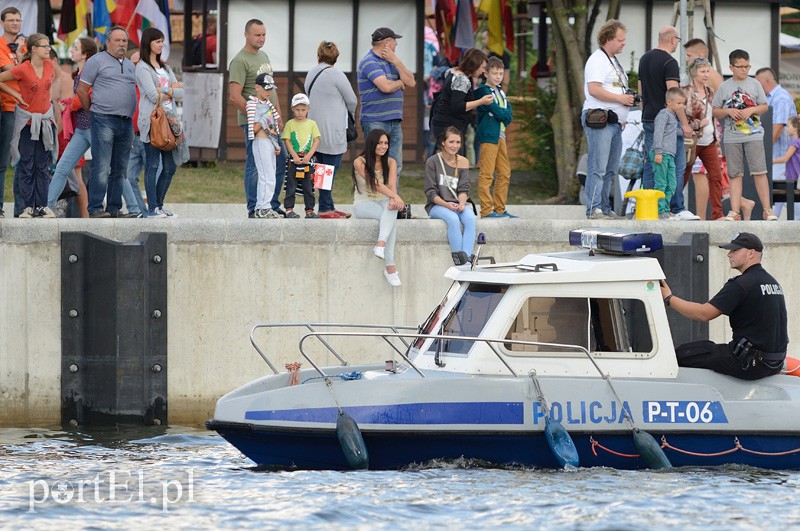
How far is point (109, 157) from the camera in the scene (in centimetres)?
1538

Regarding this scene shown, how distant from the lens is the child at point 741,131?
16875 millimetres

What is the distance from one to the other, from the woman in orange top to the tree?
1026 cm

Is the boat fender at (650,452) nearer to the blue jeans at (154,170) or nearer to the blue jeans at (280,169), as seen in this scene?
the blue jeans at (280,169)

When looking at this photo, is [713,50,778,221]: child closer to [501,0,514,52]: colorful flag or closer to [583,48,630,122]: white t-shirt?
[583,48,630,122]: white t-shirt

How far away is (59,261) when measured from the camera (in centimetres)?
1448

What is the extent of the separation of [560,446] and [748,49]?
1775 centimetres

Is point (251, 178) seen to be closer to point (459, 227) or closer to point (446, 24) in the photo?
point (459, 227)

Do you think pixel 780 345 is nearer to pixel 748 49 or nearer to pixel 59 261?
pixel 59 261

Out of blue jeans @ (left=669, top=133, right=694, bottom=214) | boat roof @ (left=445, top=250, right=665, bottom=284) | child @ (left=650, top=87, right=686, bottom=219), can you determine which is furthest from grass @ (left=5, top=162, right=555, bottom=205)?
boat roof @ (left=445, top=250, right=665, bottom=284)

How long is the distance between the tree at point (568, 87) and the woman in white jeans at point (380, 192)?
8.76 metres

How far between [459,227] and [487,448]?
12.0 ft

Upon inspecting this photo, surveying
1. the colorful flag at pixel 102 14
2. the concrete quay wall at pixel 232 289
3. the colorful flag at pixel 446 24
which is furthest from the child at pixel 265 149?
the colorful flag at pixel 446 24
